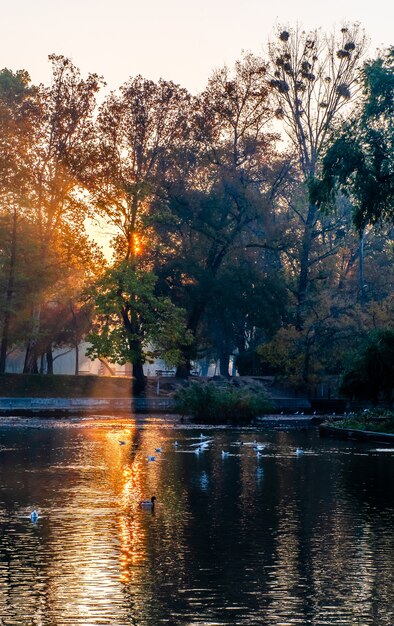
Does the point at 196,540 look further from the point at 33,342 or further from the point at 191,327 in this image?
the point at 191,327

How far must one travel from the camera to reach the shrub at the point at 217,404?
57.4m

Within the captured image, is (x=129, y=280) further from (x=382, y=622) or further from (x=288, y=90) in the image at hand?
(x=382, y=622)

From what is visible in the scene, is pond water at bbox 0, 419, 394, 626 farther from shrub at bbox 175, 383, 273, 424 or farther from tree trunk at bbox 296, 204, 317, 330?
tree trunk at bbox 296, 204, 317, 330

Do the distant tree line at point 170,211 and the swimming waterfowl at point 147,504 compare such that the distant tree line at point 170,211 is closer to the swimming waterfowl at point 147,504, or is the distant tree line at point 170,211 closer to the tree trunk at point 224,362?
the tree trunk at point 224,362

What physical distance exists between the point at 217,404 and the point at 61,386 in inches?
789

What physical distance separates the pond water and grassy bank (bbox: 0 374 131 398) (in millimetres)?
38770

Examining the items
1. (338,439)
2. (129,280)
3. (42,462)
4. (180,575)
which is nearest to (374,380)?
(338,439)

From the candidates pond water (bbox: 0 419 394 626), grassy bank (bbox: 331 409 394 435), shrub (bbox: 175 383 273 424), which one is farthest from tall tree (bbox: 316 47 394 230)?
shrub (bbox: 175 383 273 424)

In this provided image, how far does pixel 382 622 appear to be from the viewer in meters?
11.7

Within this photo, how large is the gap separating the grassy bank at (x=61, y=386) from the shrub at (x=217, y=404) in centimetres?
1748

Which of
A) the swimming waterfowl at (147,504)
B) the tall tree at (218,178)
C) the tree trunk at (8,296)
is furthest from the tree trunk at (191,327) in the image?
the swimming waterfowl at (147,504)

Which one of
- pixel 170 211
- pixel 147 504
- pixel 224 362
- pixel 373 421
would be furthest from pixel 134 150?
pixel 147 504

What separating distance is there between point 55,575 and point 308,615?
384 cm

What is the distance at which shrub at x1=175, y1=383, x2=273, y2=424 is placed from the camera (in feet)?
188
